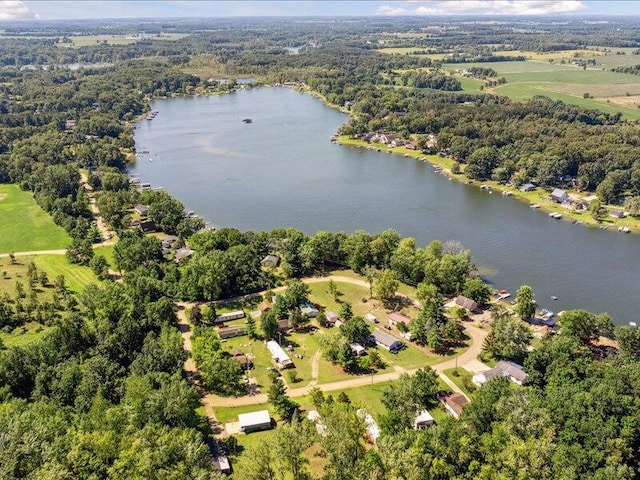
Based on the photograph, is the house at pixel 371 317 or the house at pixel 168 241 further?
the house at pixel 168 241

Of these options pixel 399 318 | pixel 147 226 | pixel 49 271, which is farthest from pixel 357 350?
pixel 147 226

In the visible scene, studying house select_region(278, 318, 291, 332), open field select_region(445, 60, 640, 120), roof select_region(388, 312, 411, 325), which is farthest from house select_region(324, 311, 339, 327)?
open field select_region(445, 60, 640, 120)

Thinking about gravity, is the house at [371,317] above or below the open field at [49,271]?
below

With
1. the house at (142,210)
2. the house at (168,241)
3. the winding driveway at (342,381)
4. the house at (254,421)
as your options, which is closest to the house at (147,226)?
the house at (142,210)

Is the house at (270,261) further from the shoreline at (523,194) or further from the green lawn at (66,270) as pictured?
the shoreline at (523,194)

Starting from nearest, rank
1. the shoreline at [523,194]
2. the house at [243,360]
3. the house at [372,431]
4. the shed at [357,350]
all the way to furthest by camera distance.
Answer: the house at [372,431] → the house at [243,360] → the shed at [357,350] → the shoreline at [523,194]

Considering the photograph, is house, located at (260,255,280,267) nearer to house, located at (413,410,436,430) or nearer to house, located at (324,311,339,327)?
house, located at (324,311,339,327)
